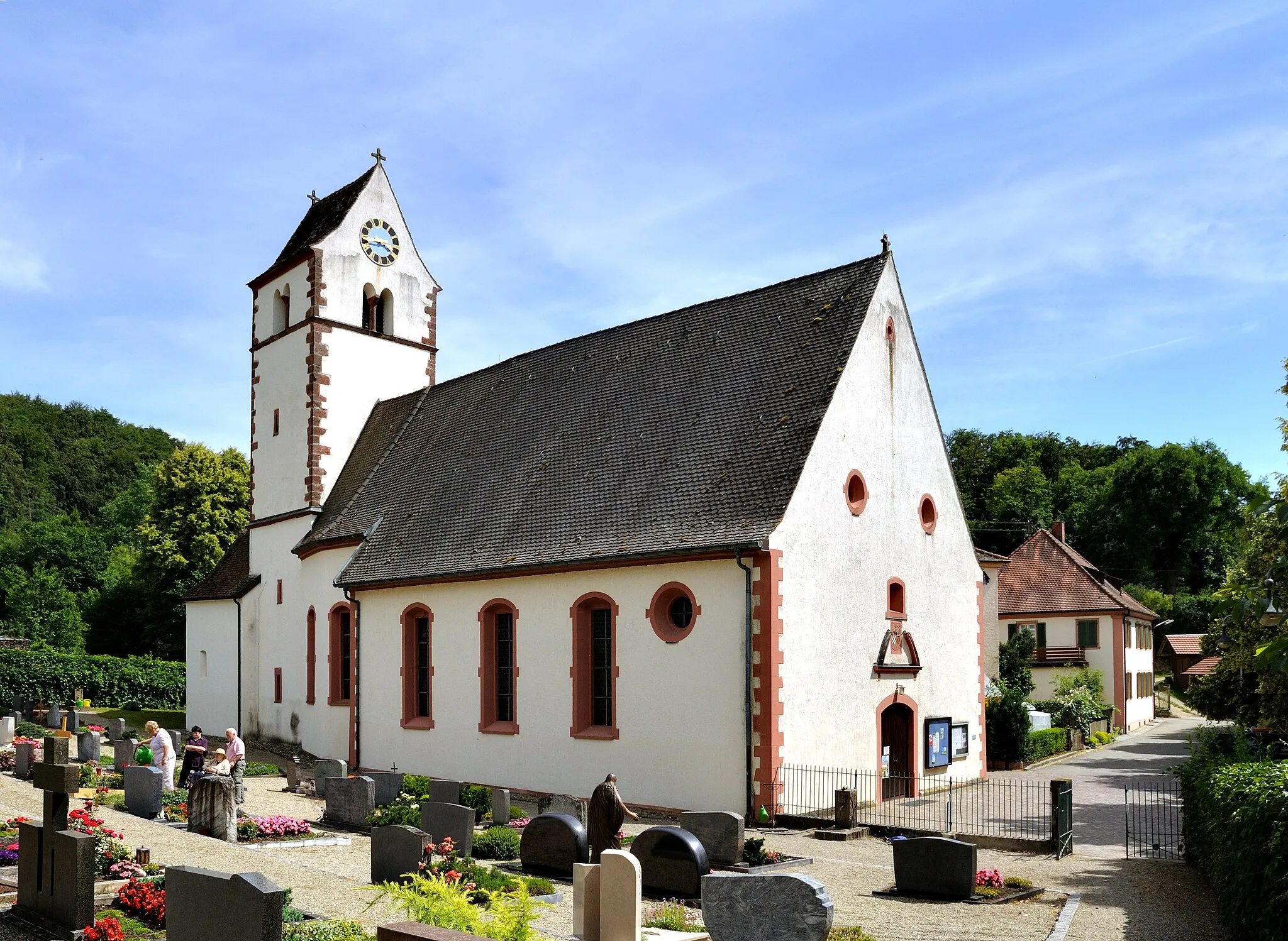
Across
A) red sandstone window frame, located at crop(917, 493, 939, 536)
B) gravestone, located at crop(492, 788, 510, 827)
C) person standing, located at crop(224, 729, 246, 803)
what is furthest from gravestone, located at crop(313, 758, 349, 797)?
red sandstone window frame, located at crop(917, 493, 939, 536)

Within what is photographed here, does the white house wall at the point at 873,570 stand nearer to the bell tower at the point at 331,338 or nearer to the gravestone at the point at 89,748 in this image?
the bell tower at the point at 331,338

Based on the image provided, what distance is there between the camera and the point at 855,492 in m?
22.2

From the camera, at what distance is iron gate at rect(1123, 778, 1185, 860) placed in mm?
17766

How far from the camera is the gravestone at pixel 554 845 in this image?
14852 mm

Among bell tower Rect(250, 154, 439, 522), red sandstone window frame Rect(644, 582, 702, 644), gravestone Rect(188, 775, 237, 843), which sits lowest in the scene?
gravestone Rect(188, 775, 237, 843)

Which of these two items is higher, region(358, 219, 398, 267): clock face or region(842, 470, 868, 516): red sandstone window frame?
region(358, 219, 398, 267): clock face

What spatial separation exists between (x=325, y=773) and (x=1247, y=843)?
17.5 meters

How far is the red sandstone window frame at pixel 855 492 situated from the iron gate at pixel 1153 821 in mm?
6786

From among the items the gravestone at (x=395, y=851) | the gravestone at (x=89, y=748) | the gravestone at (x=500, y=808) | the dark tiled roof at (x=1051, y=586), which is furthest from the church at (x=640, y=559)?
the dark tiled roof at (x=1051, y=586)

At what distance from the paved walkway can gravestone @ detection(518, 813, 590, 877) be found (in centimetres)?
816

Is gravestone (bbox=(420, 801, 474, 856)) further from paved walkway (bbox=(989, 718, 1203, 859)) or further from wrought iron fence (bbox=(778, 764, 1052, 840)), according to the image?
paved walkway (bbox=(989, 718, 1203, 859))

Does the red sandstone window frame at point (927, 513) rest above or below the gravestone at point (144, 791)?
above

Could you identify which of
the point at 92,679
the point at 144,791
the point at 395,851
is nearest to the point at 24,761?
the point at 144,791

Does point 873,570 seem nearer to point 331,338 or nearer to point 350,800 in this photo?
point 350,800
